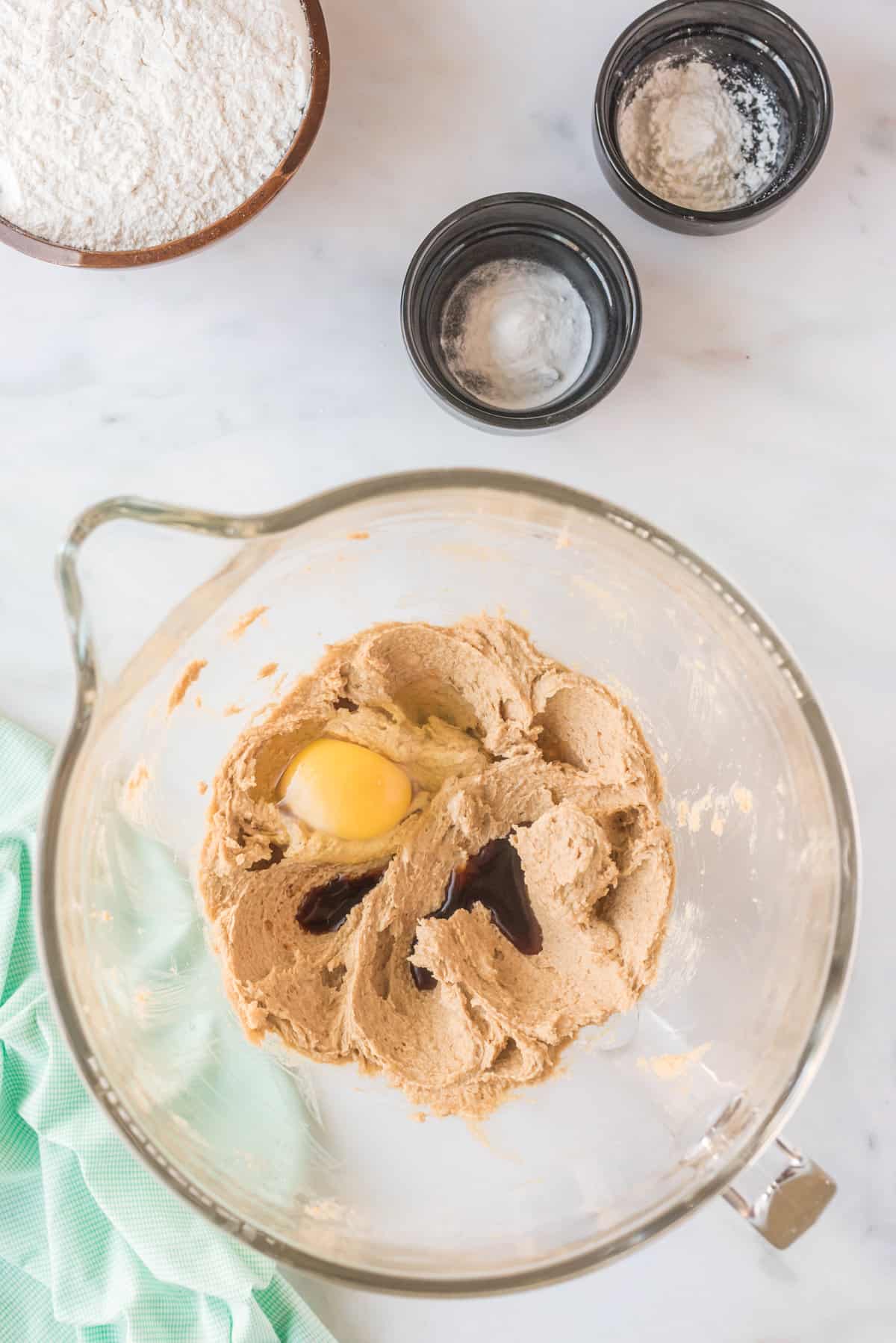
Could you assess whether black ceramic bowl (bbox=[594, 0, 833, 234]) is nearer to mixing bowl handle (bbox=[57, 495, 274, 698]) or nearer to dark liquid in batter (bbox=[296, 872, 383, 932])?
mixing bowl handle (bbox=[57, 495, 274, 698])

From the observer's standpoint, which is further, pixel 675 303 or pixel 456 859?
pixel 675 303

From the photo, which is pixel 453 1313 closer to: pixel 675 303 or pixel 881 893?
pixel 881 893

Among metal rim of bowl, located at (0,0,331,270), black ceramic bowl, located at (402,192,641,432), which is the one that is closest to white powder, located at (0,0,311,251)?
metal rim of bowl, located at (0,0,331,270)

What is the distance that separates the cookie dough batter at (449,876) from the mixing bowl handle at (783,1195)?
23 centimetres

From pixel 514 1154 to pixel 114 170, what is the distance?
1.31m

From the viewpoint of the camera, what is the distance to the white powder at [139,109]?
1393 mm

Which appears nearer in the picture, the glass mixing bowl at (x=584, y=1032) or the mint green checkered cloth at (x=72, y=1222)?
the glass mixing bowl at (x=584, y=1032)

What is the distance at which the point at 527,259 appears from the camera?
60.1 inches

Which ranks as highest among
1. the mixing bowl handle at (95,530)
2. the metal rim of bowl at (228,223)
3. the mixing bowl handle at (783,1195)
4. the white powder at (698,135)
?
the white powder at (698,135)

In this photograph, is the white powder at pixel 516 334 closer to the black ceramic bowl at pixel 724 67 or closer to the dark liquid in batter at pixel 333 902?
the black ceramic bowl at pixel 724 67

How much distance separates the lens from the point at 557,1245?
1277 millimetres

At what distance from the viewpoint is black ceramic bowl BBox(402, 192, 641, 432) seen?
1.42 metres

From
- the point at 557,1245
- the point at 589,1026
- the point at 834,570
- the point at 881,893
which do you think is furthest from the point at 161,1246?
the point at 834,570

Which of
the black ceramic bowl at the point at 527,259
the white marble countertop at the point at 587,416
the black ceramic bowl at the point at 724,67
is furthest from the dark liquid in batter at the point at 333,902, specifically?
Answer: the black ceramic bowl at the point at 724,67
